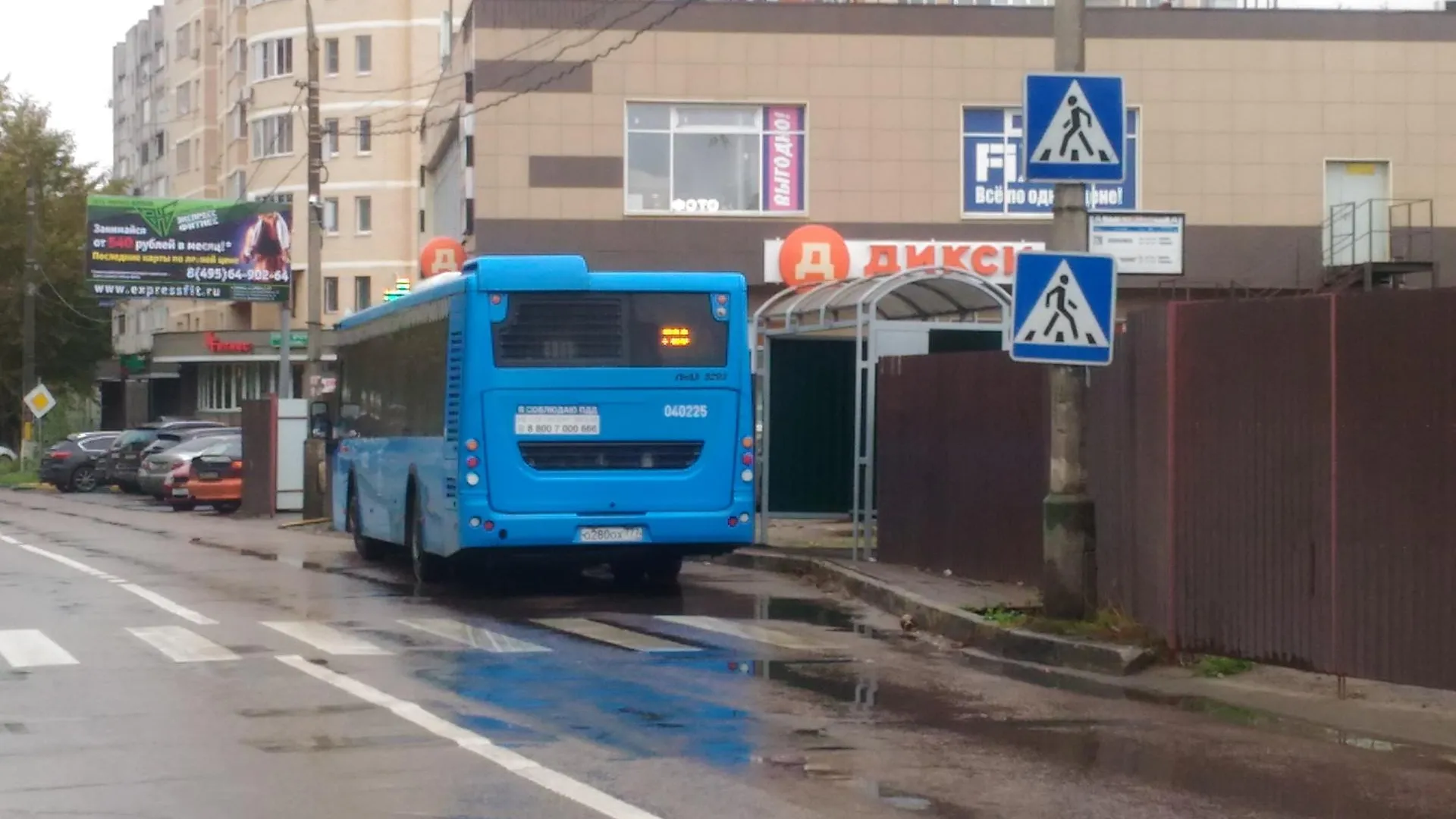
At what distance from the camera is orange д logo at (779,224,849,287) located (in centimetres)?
3378

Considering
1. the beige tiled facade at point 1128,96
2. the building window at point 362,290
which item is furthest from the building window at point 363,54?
the beige tiled facade at point 1128,96

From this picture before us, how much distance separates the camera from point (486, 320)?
53.8 ft

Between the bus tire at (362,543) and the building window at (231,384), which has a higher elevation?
the building window at (231,384)

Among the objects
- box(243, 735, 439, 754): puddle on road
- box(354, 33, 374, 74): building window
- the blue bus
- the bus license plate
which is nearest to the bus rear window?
the blue bus

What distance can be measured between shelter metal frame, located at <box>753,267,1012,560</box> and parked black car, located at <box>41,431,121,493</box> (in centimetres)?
3104

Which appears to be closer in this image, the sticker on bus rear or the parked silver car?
the sticker on bus rear

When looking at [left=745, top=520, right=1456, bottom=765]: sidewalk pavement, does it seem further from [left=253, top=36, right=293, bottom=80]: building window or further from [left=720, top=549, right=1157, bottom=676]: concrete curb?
[left=253, top=36, right=293, bottom=80]: building window

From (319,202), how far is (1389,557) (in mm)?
25276

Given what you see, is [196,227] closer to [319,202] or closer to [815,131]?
[319,202]

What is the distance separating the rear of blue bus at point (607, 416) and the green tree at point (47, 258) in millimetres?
52496

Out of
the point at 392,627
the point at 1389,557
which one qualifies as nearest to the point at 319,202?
the point at 392,627

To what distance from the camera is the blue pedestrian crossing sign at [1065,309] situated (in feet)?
41.4

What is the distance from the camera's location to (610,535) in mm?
16609

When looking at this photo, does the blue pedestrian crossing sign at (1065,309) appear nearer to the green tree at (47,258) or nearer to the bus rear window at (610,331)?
the bus rear window at (610,331)
